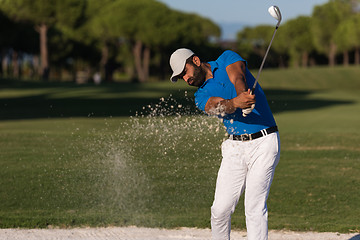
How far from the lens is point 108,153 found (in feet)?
45.9

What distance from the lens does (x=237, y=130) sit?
5.36 m

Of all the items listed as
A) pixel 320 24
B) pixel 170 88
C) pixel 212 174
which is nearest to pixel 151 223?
pixel 212 174

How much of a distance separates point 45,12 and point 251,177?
64693 mm

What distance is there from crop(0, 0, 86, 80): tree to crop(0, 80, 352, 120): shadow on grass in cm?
1531

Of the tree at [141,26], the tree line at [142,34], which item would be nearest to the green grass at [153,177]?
the tree line at [142,34]

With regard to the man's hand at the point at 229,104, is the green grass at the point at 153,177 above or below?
below

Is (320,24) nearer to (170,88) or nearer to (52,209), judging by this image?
(170,88)

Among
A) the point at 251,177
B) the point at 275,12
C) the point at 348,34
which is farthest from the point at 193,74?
the point at 348,34

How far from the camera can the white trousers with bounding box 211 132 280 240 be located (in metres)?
5.29

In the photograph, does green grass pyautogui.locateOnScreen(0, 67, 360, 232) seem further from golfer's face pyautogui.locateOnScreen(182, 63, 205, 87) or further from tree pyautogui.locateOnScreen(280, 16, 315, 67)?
tree pyautogui.locateOnScreen(280, 16, 315, 67)

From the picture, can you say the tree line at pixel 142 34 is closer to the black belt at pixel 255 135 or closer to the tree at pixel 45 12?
the tree at pixel 45 12

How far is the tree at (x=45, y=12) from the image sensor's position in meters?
64.3

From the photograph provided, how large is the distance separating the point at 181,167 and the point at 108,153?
2547mm

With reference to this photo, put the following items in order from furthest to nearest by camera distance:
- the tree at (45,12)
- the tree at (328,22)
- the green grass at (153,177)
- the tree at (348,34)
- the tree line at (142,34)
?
the tree at (328,22)
the tree line at (142,34)
the tree at (348,34)
the tree at (45,12)
the green grass at (153,177)
